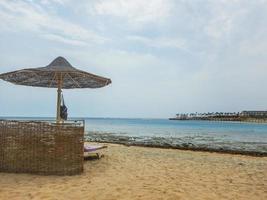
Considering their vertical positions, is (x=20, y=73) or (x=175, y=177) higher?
(x=20, y=73)

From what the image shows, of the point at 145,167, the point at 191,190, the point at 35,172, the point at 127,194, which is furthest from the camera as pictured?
the point at 145,167

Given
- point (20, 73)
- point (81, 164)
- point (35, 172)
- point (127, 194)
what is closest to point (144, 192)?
point (127, 194)

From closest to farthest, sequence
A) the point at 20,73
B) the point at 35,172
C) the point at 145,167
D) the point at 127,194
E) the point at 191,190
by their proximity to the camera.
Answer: the point at 127,194 → the point at 191,190 → the point at 35,172 → the point at 20,73 → the point at 145,167

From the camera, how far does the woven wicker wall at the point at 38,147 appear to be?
25.0 feet

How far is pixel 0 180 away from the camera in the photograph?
6918 mm

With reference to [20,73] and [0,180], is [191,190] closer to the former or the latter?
[0,180]

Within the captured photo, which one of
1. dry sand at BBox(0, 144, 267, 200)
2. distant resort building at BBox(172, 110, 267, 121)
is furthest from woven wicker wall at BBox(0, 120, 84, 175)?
distant resort building at BBox(172, 110, 267, 121)

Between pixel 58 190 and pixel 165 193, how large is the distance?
6.53 feet

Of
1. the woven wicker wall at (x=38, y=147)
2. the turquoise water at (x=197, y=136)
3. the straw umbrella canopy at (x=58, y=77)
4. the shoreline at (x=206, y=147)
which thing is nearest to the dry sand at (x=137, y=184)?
the woven wicker wall at (x=38, y=147)

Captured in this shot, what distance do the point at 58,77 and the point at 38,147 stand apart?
2213 mm

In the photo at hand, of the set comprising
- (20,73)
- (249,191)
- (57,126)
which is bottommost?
(249,191)

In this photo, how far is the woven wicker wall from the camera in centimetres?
761

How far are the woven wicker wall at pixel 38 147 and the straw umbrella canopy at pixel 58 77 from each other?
1150mm

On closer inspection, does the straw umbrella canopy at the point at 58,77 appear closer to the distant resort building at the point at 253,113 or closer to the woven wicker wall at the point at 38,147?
the woven wicker wall at the point at 38,147
